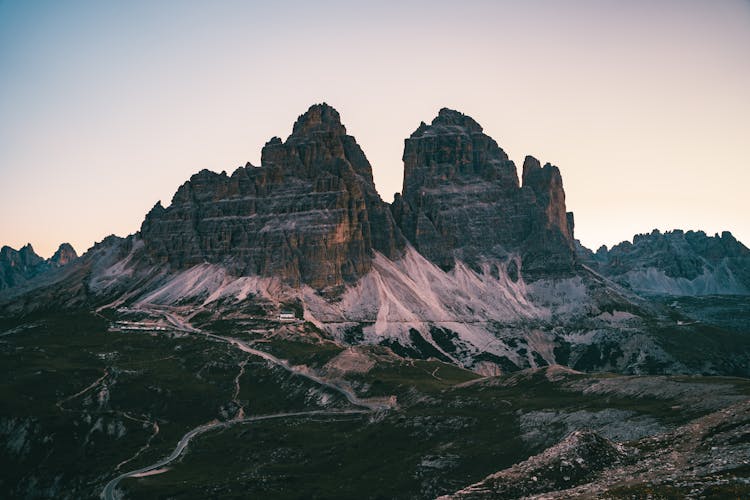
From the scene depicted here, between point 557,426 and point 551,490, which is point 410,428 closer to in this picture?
point 557,426

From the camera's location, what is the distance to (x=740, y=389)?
16225cm

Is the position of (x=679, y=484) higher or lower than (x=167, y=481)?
higher

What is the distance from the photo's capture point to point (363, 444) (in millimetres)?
198625

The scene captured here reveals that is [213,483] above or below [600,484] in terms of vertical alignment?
below

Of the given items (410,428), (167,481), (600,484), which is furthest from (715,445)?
(167,481)

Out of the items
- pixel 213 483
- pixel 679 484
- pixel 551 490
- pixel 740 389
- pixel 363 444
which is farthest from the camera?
pixel 363 444

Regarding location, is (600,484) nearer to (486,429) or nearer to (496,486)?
(496,486)

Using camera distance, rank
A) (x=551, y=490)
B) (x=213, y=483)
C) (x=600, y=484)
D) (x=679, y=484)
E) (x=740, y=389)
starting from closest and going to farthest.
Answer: (x=679, y=484)
(x=600, y=484)
(x=551, y=490)
(x=740, y=389)
(x=213, y=483)

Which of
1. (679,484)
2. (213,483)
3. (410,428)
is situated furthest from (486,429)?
(679,484)

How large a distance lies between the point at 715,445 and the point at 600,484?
16680mm

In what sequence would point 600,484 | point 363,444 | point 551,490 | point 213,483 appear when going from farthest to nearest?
Result: point 363,444 → point 213,483 → point 551,490 → point 600,484

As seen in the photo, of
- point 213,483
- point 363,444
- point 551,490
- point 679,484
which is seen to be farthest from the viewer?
point 363,444

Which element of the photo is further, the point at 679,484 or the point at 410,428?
the point at 410,428

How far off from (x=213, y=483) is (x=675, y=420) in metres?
108
